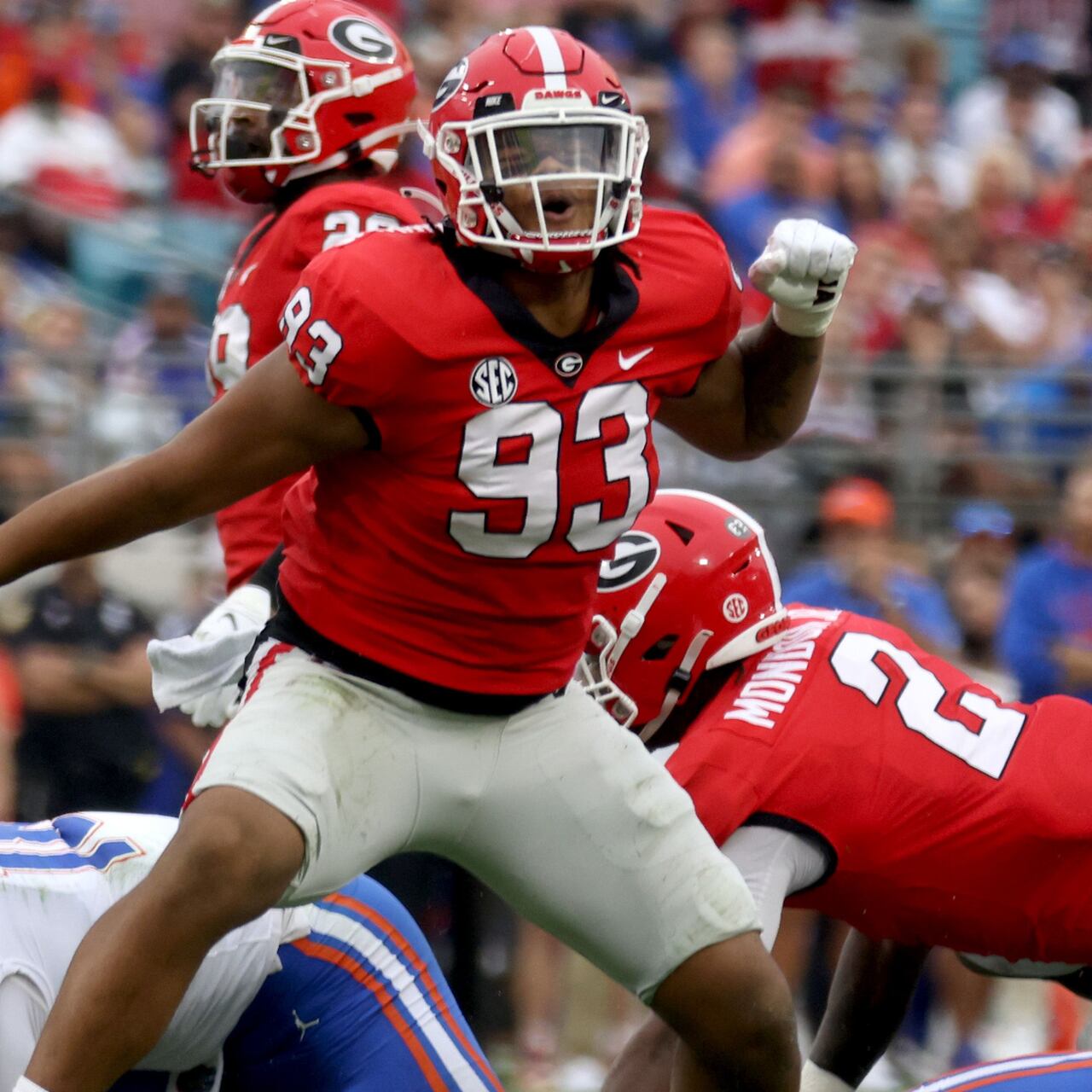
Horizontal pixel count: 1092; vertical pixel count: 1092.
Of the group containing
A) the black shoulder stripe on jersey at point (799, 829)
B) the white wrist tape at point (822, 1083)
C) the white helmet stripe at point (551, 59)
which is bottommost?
the white wrist tape at point (822, 1083)

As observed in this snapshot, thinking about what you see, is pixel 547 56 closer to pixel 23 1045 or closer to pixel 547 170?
pixel 547 170

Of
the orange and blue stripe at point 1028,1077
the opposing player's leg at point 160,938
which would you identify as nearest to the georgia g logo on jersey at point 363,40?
the opposing player's leg at point 160,938

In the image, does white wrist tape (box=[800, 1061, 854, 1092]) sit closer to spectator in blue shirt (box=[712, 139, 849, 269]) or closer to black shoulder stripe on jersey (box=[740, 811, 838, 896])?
black shoulder stripe on jersey (box=[740, 811, 838, 896])

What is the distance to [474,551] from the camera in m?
3.01

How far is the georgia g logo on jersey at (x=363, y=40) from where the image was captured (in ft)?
13.7

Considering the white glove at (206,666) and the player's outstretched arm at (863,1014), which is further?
the player's outstretched arm at (863,1014)

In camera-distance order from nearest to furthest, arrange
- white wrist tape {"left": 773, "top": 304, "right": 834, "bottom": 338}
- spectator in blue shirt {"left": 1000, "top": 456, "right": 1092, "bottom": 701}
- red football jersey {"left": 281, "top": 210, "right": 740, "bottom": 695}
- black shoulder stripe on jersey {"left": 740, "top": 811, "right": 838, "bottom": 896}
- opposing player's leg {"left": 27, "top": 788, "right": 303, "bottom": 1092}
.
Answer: opposing player's leg {"left": 27, "top": 788, "right": 303, "bottom": 1092}
red football jersey {"left": 281, "top": 210, "right": 740, "bottom": 695}
white wrist tape {"left": 773, "top": 304, "right": 834, "bottom": 338}
black shoulder stripe on jersey {"left": 740, "top": 811, "right": 838, "bottom": 896}
spectator in blue shirt {"left": 1000, "top": 456, "right": 1092, "bottom": 701}

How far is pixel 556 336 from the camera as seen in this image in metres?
2.99

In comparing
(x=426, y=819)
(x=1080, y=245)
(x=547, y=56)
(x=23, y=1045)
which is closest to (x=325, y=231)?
(x=547, y=56)

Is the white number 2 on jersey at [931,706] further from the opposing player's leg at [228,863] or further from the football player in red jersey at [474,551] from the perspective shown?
the opposing player's leg at [228,863]

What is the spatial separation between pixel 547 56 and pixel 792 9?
23.0 feet

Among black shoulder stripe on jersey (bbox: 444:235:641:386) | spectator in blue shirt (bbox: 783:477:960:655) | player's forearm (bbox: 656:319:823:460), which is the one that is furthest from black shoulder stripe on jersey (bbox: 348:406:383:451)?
spectator in blue shirt (bbox: 783:477:960:655)

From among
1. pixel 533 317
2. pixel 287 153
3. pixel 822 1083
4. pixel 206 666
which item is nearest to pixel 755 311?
pixel 287 153

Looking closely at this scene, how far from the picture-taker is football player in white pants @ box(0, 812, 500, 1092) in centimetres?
315
